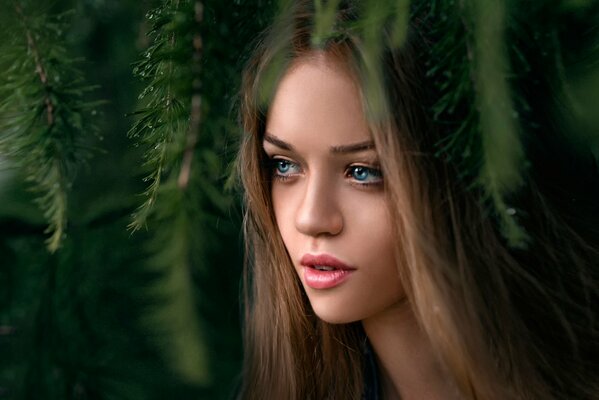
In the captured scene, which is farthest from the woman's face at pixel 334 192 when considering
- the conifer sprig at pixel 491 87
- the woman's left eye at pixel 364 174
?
the conifer sprig at pixel 491 87

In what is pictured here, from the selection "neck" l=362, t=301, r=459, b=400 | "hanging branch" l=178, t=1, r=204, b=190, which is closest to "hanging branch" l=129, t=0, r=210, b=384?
"hanging branch" l=178, t=1, r=204, b=190

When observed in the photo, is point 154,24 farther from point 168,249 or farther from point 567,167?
point 567,167

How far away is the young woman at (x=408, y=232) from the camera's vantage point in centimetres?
90

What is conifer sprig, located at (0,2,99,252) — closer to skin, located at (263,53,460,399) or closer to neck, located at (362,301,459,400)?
skin, located at (263,53,460,399)

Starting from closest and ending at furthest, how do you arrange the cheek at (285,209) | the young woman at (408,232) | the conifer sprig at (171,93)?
the conifer sprig at (171,93), the young woman at (408,232), the cheek at (285,209)

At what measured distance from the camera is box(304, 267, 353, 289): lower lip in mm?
962

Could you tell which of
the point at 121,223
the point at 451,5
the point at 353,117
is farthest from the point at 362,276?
the point at 451,5

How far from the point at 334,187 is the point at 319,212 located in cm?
4

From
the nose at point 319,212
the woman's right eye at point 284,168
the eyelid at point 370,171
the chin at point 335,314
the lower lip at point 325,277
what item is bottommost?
the chin at point 335,314

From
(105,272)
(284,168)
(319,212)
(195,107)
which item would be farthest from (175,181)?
(105,272)

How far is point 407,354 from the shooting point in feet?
3.65

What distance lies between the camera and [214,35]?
24.6 inches

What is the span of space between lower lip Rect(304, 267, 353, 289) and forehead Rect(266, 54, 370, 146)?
15 cm

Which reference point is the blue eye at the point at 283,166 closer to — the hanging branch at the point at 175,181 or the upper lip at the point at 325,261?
the upper lip at the point at 325,261
